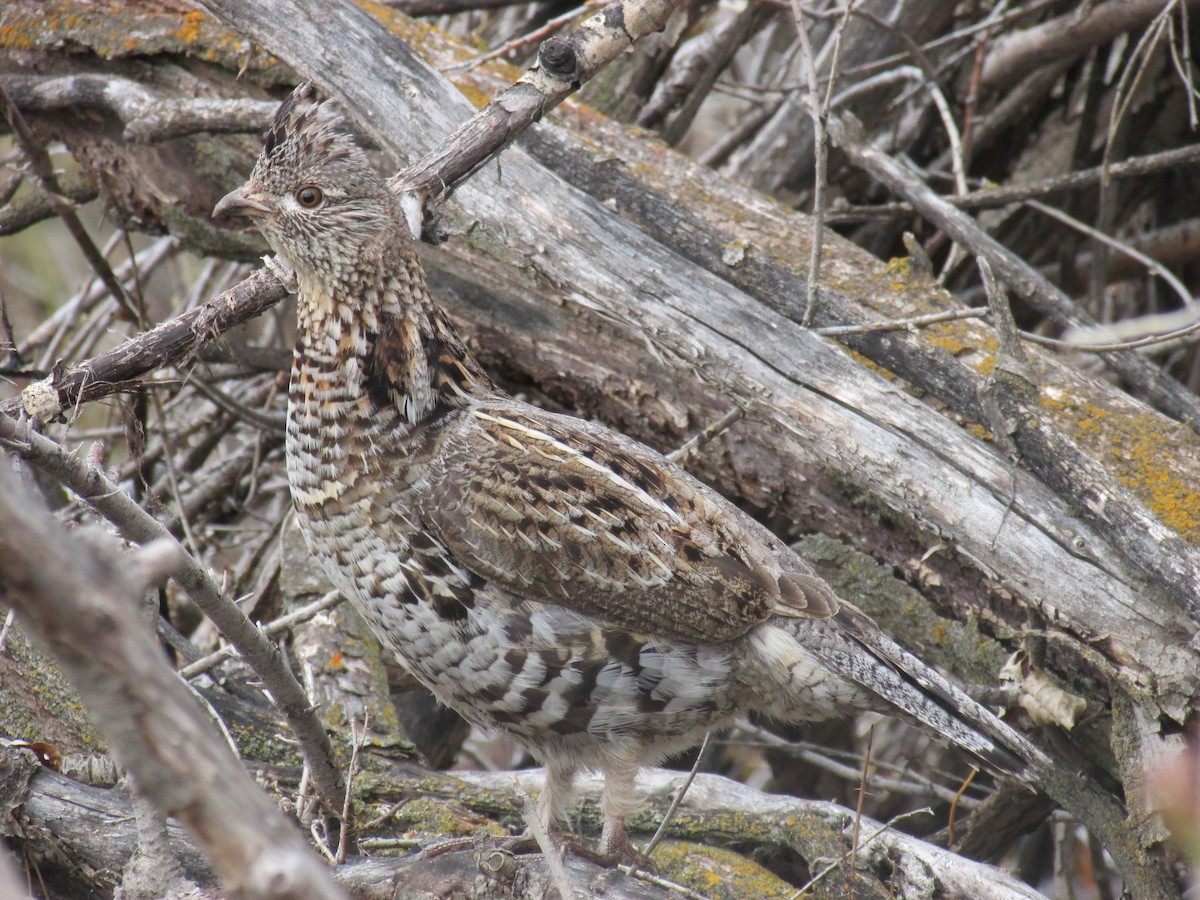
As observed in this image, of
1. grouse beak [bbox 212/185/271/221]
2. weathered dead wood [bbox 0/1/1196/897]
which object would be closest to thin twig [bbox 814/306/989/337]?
weathered dead wood [bbox 0/1/1196/897]

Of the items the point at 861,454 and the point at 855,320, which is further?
the point at 855,320

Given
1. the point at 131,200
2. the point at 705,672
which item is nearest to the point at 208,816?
the point at 705,672

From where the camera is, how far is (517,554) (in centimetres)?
296

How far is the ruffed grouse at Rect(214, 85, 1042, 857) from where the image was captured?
9.77 feet

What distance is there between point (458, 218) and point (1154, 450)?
2.44 m

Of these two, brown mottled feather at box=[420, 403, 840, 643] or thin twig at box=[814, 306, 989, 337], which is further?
thin twig at box=[814, 306, 989, 337]

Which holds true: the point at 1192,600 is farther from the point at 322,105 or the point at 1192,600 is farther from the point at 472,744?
the point at 472,744

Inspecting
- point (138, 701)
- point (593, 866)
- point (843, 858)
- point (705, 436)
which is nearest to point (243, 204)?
point (705, 436)

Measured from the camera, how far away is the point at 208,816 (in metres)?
1.00

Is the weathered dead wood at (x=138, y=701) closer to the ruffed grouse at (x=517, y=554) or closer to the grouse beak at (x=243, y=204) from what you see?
the ruffed grouse at (x=517, y=554)

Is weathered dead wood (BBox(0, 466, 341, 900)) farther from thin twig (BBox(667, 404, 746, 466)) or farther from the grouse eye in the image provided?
thin twig (BBox(667, 404, 746, 466))

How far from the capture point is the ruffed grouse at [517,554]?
2.98 m

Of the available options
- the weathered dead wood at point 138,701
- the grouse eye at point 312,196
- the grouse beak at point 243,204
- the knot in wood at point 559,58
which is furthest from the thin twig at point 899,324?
the weathered dead wood at point 138,701

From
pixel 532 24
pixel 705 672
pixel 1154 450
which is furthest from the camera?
pixel 532 24
